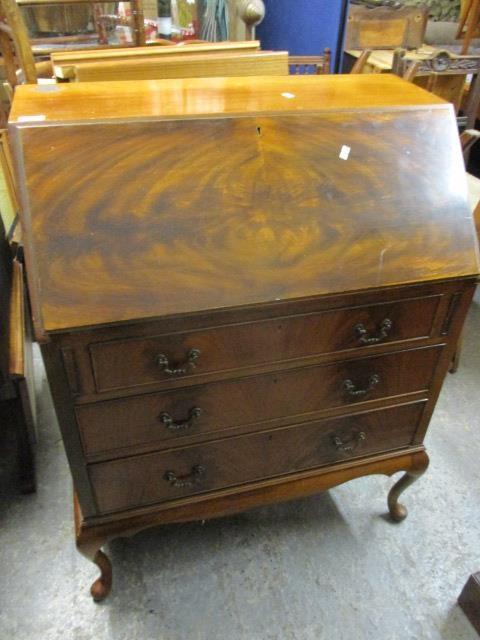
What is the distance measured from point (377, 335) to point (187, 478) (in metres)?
0.51

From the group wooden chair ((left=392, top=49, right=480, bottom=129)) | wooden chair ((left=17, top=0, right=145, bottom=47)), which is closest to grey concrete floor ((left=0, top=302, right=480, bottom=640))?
wooden chair ((left=392, top=49, right=480, bottom=129))

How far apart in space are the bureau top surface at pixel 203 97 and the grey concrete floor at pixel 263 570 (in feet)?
3.55

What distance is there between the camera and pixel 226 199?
Answer: 0.88 metres

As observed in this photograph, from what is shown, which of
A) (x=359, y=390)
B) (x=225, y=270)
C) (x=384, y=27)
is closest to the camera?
(x=225, y=270)

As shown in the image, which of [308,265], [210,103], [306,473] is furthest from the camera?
[306,473]

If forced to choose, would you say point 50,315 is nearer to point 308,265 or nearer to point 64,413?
point 64,413

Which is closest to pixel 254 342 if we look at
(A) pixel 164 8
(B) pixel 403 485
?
(B) pixel 403 485

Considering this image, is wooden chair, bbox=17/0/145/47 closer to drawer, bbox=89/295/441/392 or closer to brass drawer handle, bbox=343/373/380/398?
drawer, bbox=89/295/441/392

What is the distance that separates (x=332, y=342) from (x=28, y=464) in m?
1.02

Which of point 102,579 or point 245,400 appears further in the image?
point 102,579

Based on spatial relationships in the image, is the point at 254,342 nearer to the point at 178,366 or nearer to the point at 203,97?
the point at 178,366

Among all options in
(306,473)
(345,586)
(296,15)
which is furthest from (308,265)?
(296,15)

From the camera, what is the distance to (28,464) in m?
1.48

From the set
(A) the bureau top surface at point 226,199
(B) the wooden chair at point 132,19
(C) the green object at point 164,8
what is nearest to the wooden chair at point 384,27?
(C) the green object at point 164,8
